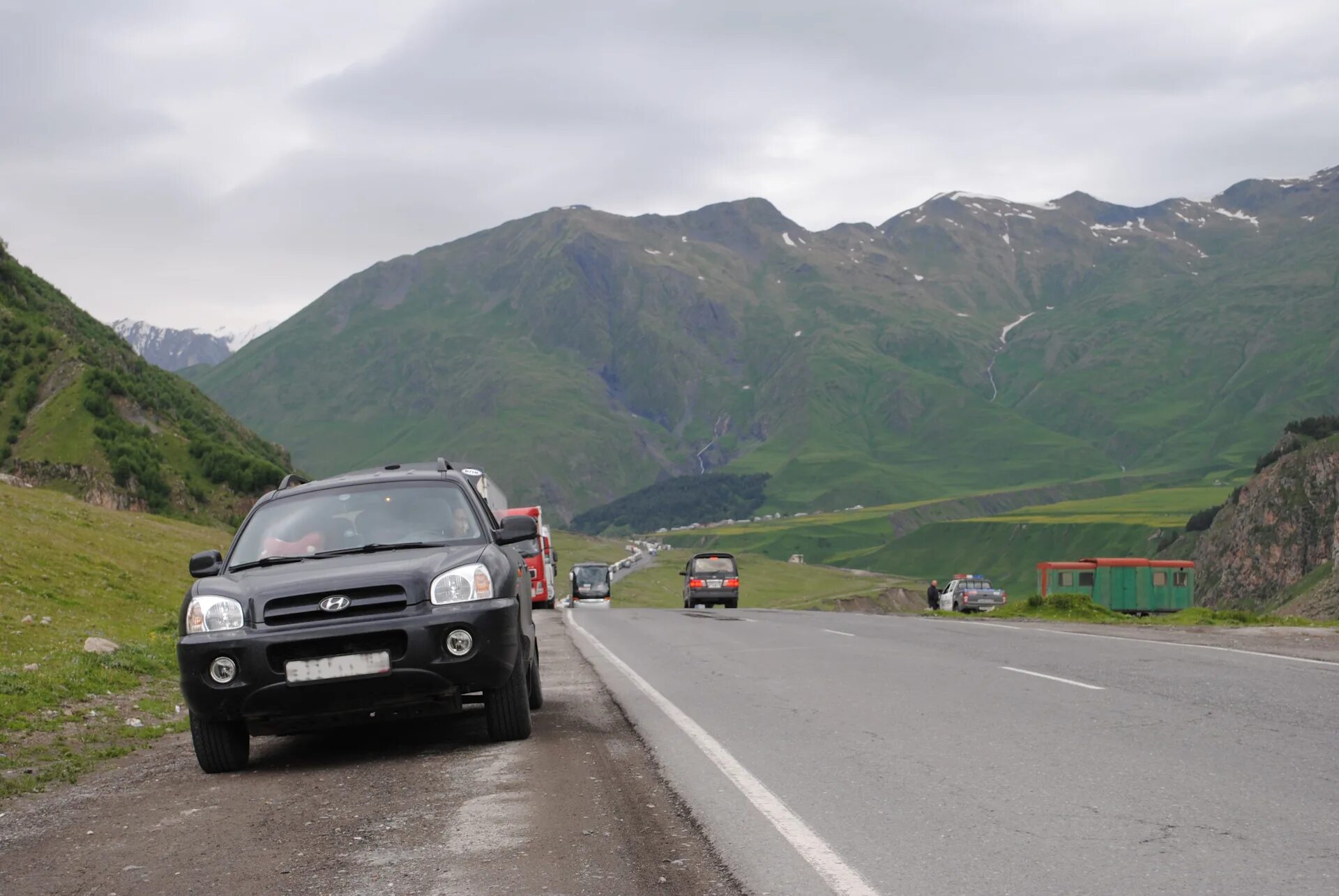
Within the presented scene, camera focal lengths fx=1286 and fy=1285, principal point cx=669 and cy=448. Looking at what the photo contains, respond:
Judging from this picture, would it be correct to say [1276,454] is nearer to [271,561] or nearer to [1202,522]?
[1202,522]

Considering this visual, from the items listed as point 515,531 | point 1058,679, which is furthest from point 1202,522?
point 515,531

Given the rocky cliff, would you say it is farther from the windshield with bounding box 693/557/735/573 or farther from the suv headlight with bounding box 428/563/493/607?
the suv headlight with bounding box 428/563/493/607

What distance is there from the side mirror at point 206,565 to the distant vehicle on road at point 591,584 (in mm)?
49454

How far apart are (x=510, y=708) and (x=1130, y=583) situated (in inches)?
2078

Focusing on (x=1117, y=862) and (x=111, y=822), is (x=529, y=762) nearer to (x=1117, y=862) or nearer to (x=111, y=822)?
(x=111, y=822)

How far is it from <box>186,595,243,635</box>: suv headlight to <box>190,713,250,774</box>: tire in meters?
0.68

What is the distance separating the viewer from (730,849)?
6344 millimetres

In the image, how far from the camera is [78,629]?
20.1 metres

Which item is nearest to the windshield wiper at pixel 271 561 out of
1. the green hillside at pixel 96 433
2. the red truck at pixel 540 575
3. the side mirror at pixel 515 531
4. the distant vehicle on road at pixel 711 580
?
the side mirror at pixel 515 531

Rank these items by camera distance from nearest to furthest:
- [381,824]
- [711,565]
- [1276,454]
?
[381,824] < [711,565] < [1276,454]

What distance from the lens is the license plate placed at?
28.8 ft

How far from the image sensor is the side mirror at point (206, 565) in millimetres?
9719

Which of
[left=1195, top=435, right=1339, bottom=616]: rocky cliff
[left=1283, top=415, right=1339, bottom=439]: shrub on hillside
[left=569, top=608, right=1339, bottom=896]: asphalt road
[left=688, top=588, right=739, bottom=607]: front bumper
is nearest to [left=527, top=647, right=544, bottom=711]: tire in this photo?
[left=569, top=608, right=1339, bottom=896]: asphalt road

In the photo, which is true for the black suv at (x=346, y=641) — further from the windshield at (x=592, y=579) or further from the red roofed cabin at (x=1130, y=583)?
the red roofed cabin at (x=1130, y=583)
